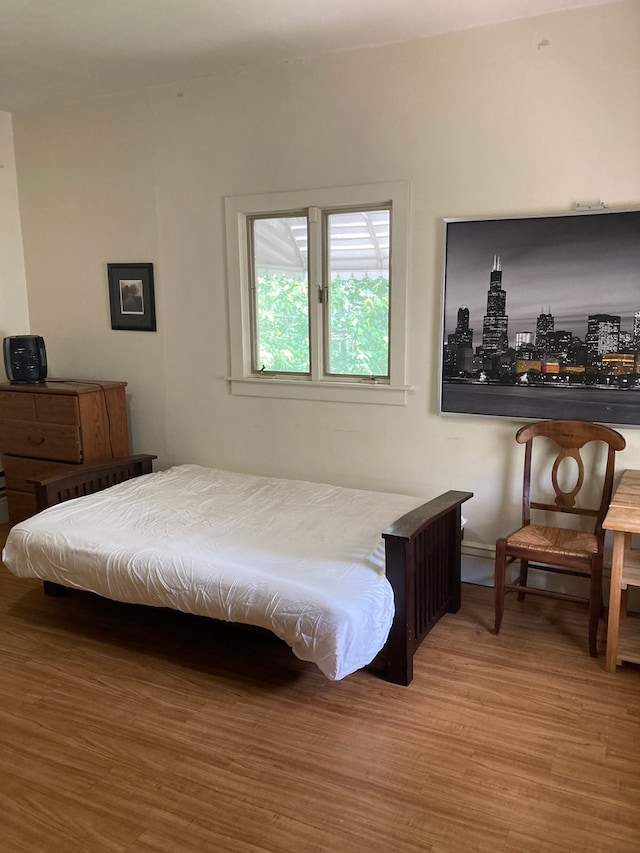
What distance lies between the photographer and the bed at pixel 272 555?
7.67ft

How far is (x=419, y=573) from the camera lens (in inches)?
106

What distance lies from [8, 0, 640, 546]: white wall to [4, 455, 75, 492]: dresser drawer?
64 centimetres

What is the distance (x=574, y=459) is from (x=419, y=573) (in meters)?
1.03

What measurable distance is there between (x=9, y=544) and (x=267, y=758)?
1681 mm

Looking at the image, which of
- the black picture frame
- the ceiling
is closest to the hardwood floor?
the black picture frame

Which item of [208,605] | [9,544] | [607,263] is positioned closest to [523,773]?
[208,605]

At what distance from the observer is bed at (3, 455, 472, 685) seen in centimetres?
234

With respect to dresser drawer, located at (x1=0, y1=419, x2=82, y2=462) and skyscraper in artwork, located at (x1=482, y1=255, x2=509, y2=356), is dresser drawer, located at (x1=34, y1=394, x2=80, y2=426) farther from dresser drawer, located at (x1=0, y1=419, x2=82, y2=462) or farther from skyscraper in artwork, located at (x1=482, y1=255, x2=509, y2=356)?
skyscraper in artwork, located at (x1=482, y1=255, x2=509, y2=356)

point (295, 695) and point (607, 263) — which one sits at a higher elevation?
point (607, 263)

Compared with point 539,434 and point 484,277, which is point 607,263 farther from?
point 539,434

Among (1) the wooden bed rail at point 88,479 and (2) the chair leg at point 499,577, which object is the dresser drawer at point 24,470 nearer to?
(1) the wooden bed rail at point 88,479

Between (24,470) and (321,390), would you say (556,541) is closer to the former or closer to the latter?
(321,390)

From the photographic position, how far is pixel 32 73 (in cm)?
368

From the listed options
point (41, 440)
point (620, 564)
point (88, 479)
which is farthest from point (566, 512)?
point (41, 440)
